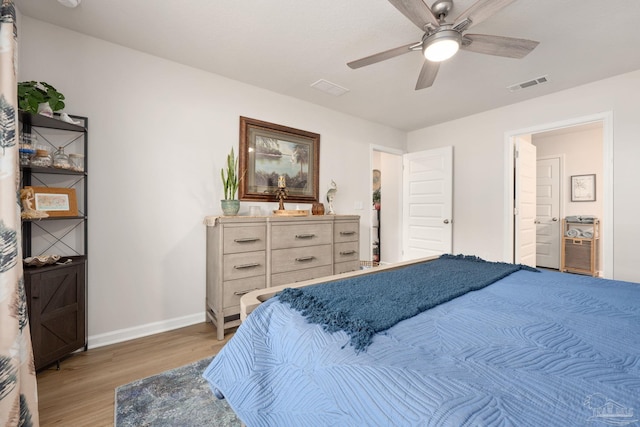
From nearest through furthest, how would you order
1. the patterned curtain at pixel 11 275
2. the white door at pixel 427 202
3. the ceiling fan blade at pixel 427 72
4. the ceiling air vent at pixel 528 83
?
the patterned curtain at pixel 11 275 < the ceiling fan blade at pixel 427 72 < the ceiling air vent at pixel 528 83 < the white door at pixel 427 202

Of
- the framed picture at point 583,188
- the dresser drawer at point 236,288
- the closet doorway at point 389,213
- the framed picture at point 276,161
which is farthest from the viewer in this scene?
the closet doorway at point 389,213

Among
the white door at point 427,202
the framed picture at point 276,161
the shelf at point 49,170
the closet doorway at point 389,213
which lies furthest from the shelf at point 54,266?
the white door at point 427,202

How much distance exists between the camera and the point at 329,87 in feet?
9.93

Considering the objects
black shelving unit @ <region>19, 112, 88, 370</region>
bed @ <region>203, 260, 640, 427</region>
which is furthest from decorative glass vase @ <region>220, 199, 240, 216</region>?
bed @ <region>203, 260, 640, 427</region>

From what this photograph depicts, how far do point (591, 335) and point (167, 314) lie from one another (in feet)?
9.42

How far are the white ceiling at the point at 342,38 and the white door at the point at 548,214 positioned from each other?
2.67m

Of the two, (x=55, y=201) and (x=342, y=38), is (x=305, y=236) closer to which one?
(x=342, y=38)

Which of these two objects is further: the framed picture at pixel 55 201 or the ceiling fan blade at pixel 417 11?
the framed picture at pixel 55 201

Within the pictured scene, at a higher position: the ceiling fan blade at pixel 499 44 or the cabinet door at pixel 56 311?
the ceiling fan blade at pixel 499 44

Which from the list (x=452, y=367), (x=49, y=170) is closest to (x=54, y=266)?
(x=49, y=170)

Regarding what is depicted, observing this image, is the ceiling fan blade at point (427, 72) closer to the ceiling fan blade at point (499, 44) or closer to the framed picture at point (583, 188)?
the ceiling fan blade at point (499, 44)

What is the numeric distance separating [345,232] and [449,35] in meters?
2.08

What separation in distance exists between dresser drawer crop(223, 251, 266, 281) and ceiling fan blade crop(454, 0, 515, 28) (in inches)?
89.8

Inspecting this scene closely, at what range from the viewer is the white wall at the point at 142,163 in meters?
2.14
